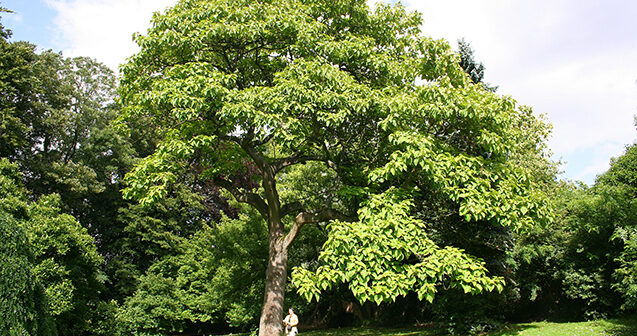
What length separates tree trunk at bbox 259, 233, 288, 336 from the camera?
Answer: 10000mm

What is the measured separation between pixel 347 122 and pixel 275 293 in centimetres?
487

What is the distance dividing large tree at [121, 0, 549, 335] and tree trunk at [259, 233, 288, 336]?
3 cm

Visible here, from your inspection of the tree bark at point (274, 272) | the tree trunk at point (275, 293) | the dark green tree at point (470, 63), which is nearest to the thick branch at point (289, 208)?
the tree bark at point (274, 272)

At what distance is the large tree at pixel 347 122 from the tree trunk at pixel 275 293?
3cm

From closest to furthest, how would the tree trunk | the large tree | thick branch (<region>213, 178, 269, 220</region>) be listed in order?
1. the large tree
2. the tree trunk
3. thick branch (<region>213, 178, 269, 220</region>)

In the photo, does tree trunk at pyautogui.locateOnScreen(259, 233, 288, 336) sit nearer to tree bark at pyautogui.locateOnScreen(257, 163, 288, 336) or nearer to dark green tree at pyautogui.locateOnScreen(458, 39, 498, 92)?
tree bark at pyautogui.locateOnScreen(257, 163, 288, 336)

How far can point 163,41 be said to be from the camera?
389 inches

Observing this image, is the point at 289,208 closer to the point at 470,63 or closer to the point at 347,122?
the point at 347,122

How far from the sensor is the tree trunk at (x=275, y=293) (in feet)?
32.8

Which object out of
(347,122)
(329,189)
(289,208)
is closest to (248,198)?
(289,208)

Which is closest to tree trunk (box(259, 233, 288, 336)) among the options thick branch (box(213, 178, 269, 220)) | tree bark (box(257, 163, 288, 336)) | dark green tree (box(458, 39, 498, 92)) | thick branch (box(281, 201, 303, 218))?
tree bark (box(257, 163, 288, 336))

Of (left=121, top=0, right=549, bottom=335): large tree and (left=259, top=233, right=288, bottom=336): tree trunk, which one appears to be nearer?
(left=121, top=0, right=549, bottom=335): large tree

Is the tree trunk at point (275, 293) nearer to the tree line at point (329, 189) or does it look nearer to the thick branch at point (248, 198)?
the tree line at point (329, 189)

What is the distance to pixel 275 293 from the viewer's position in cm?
1016
